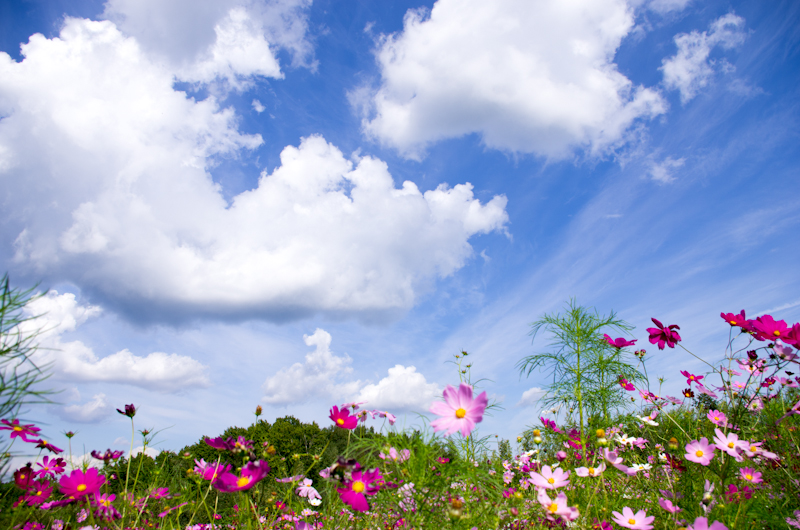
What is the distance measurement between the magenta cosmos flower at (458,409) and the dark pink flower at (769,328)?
1425mm

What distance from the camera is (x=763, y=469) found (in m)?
2.57

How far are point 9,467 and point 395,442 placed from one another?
160cm

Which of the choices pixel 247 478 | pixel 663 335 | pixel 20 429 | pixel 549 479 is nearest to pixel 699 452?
pixel 549 479

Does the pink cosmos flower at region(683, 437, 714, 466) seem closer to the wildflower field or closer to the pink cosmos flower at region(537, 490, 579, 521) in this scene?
the wildflower field

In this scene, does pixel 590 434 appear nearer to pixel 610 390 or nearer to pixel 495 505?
pixel 610 390

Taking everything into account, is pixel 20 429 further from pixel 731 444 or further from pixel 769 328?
pixel 769 328

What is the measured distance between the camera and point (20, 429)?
6.22 feet

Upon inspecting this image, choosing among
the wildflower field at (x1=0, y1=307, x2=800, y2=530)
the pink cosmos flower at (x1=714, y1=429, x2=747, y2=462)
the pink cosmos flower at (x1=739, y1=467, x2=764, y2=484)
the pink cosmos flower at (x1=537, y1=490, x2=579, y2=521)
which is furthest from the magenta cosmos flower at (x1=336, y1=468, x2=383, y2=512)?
the pink cosmos flower at (x1=739, y1=467, x2=764, y2=484)

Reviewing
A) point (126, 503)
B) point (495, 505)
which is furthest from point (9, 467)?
point (495, 505)

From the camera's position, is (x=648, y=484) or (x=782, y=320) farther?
(x=648, y=484)

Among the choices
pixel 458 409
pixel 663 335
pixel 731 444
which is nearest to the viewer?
pixel 458 409

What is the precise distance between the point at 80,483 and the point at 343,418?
1.19m

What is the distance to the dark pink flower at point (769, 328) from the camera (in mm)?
1908

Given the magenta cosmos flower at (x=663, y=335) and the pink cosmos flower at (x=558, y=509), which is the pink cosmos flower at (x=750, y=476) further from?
the pink cosmos flower at (x=558, y=509)
